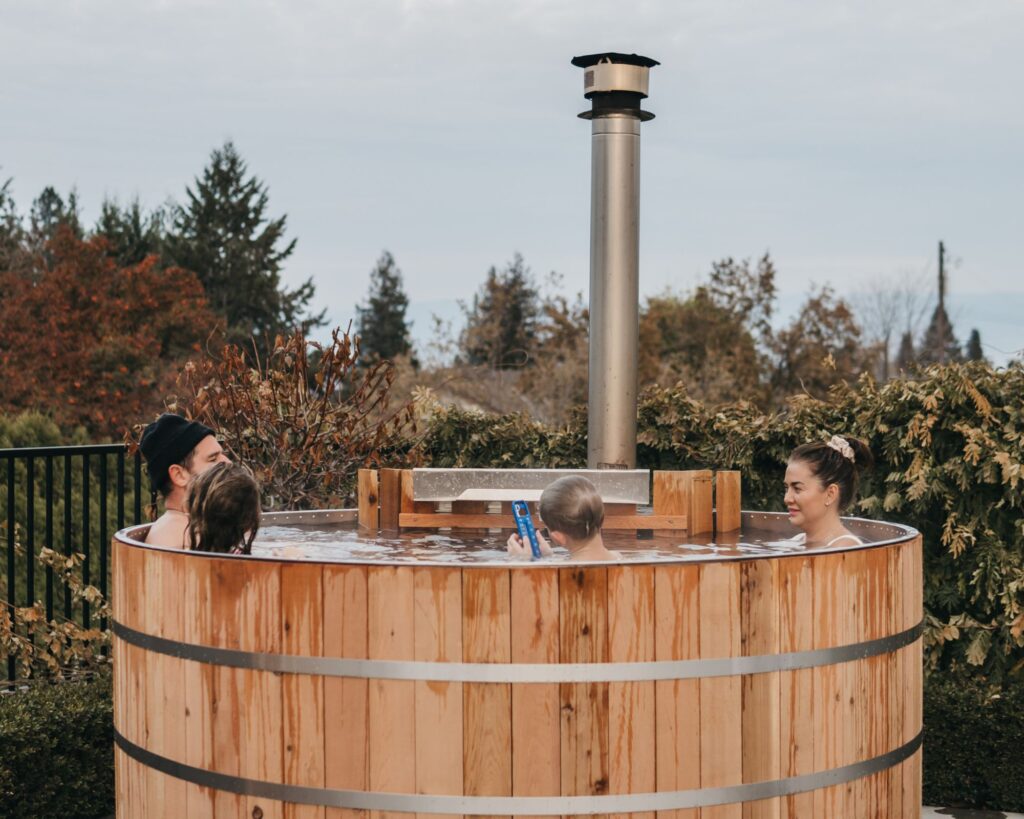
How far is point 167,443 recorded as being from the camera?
4.41 m

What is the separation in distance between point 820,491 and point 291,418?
3.40 meters

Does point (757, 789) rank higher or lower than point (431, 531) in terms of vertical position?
lower

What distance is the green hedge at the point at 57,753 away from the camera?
519 cm

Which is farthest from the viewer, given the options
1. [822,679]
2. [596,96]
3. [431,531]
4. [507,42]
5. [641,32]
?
[507,42]

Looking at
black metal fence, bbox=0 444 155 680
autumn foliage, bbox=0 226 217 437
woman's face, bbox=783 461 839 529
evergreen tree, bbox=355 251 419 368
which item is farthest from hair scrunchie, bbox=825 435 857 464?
evergreen tree, bbox=355 251 419 368

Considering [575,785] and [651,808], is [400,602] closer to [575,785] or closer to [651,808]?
[575,785]

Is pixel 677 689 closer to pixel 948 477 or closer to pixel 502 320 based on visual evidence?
pixel 948 477

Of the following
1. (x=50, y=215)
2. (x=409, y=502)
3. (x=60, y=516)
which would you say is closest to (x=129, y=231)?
(x=50, y=215)

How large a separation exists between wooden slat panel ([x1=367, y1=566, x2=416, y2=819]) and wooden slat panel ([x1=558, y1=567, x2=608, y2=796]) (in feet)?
1.27

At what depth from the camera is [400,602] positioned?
3.21 metres

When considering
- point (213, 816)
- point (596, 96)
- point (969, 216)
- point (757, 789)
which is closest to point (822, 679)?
point (757, 789)

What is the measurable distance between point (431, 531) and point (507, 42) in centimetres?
437

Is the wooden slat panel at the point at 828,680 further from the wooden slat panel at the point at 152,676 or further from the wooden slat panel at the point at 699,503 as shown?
the wooden slat panel at the point at 152,676

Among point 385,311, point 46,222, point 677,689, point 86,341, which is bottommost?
point 677,689
